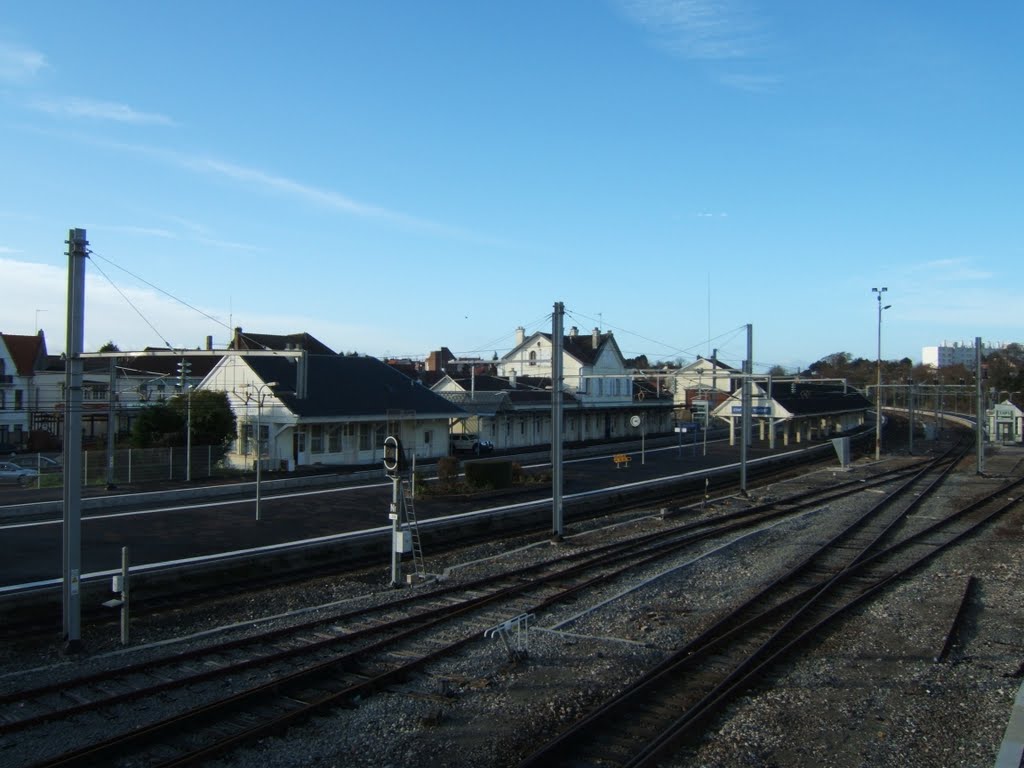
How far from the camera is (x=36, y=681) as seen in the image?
951 centimetres

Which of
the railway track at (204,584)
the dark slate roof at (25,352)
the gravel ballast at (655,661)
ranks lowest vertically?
the railway track at (204,584)

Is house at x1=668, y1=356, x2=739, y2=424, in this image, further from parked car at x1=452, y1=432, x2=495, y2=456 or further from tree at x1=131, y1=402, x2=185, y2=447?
tree at x1=131, y1=402, x2=185, y2=447

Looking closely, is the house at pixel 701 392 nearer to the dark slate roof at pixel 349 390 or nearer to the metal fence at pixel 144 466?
the dark slate roof at pixel 349 390

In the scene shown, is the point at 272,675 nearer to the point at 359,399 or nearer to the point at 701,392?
the point at 359,399

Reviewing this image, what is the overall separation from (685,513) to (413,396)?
17478 mm

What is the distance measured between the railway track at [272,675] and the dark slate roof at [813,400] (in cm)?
4245

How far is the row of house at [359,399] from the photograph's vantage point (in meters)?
31.8

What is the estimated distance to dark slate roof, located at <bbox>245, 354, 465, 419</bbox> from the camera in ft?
111

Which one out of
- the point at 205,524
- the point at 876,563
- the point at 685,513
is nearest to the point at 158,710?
the point at 205,524

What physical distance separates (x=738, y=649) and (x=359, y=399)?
1075 inches

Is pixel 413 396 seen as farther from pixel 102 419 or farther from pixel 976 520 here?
pixel 976 520

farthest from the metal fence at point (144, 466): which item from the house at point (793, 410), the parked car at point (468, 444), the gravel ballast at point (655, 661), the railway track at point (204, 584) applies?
the house at point (793, 410)

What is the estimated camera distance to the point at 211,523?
2083 centimetres

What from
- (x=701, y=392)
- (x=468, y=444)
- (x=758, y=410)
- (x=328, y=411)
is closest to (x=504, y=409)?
(x=468, y=444)
